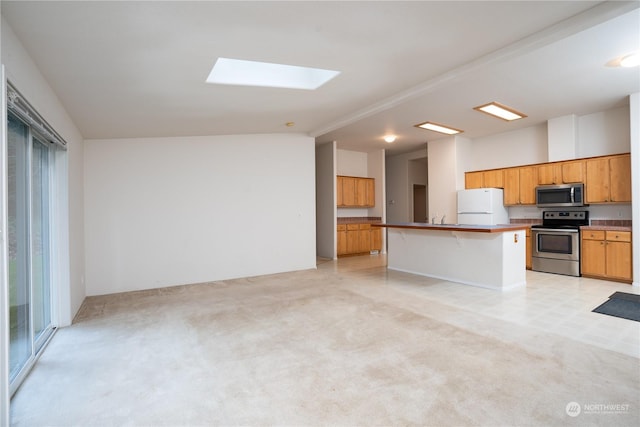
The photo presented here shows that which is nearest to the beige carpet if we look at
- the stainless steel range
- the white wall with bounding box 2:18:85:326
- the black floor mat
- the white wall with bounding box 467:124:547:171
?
the white wall with bounding box 2:18:85:326

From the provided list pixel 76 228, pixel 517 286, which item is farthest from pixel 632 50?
pixel 76 228

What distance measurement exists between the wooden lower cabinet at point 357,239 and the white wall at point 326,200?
0.33 m

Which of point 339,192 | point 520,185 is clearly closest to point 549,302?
point 520,185

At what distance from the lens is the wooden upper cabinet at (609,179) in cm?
489

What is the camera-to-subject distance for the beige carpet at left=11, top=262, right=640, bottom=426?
1.85 meters

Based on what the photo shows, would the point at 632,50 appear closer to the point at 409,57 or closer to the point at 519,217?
the point at 409,57

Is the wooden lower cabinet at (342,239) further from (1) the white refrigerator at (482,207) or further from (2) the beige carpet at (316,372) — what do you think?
(2) the beige carpet at (316,372)

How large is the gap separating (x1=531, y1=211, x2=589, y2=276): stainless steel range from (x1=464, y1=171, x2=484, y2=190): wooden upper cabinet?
57.0 inches

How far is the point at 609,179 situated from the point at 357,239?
4.94m

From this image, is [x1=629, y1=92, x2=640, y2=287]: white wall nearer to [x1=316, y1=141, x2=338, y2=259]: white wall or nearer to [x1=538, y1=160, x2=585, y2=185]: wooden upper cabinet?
[x1=538, y1=160, x2=585, y2=185]: wooden upper cabinet

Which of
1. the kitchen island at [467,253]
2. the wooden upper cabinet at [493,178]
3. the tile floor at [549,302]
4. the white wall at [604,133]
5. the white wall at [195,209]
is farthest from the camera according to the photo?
the wooden upper cabinet at [493,178]

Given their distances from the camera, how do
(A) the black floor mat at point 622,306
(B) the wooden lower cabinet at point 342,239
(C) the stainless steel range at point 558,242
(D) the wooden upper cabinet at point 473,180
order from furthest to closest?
1. (B) the wooden lower cabinet at point 342,239
2. (D) the wooden upper cabinet at point 473,180
3. (C) the stainless steel range at point 558,242
4. (A) the black floor mat at point 622,306

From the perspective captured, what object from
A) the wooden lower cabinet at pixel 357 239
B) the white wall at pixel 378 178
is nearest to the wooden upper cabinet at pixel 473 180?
the white wall at pixel 378 178

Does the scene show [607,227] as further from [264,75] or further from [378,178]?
[264,75]
